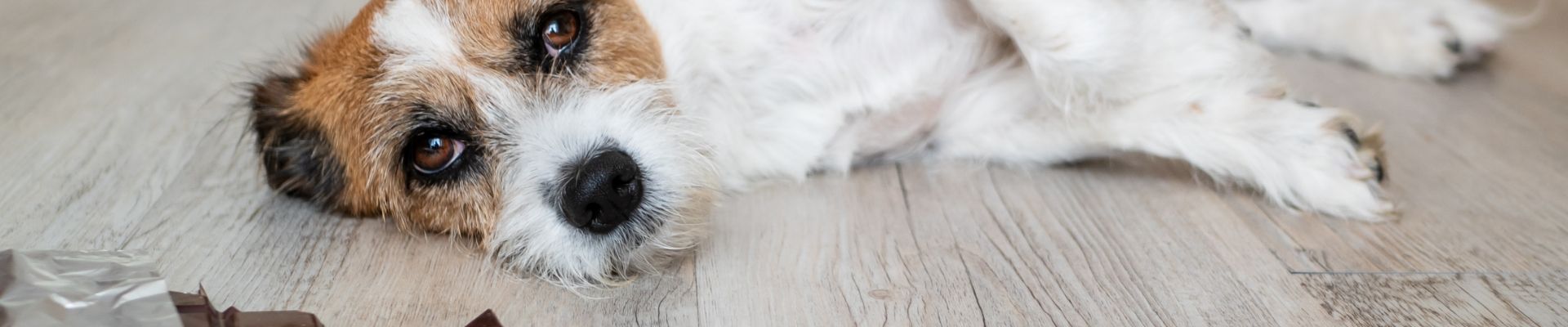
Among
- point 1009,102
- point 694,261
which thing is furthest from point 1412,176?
point 694,261

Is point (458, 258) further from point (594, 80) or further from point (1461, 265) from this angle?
point (1461, 265)

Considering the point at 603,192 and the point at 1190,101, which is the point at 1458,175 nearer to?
the point at 1190,101

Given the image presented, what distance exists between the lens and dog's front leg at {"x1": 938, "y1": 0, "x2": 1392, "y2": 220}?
5.70 ft

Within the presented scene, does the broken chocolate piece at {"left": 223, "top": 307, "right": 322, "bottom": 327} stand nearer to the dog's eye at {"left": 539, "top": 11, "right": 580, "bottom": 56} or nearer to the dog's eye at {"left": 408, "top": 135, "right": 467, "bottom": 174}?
the dog's eye at {"left": 408, "top": 135, "right": 467, "bottom": 174}

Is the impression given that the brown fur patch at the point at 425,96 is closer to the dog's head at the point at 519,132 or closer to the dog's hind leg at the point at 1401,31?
the dog's head at the point at 519,132

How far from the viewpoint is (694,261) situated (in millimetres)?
1643

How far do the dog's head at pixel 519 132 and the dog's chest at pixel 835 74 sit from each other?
0.20m

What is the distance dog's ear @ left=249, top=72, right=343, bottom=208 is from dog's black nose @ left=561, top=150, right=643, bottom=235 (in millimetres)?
561

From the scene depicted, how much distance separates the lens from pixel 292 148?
1.94m

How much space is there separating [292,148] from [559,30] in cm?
58

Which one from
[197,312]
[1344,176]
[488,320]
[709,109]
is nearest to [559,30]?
[709,109]

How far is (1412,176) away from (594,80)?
149 centimetres

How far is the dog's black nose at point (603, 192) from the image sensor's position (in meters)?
1.56

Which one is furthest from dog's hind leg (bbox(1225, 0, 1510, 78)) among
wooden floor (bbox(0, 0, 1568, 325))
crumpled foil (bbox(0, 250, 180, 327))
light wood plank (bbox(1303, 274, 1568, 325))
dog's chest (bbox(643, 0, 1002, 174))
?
crumpled foil (bbox(0, 250, 180, 327))
